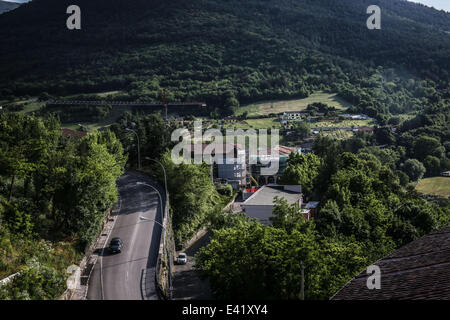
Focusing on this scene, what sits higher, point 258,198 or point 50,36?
point 50,36

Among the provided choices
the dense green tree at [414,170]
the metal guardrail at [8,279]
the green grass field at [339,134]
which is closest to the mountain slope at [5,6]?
the green grass field at [339,134]

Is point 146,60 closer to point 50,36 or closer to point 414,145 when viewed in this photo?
point 50,36

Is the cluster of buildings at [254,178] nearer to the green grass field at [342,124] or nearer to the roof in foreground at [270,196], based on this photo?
the roof in foreground at [270,196]

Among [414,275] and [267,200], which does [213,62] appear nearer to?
[267,200]

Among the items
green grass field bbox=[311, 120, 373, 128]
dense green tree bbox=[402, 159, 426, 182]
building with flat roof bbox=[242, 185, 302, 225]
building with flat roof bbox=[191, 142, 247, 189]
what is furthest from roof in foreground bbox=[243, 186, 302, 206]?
green grass field bbox=[311, 120, 373, 128]

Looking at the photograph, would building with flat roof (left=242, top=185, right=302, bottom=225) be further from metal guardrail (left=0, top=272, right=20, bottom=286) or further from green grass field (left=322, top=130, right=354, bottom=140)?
green grass field (left=322, top=130, right=354, bottom=140)

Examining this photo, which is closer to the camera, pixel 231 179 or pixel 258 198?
pixel 258 198
